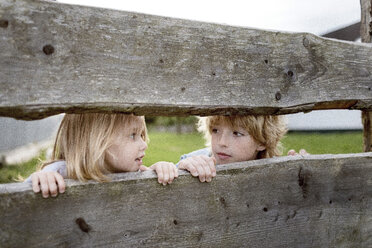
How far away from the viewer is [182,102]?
140cm

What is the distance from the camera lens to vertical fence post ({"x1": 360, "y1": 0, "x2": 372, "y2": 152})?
235 cm

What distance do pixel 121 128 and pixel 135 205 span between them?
1.50 feet

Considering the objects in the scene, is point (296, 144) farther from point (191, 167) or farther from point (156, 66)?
point (156, 66)

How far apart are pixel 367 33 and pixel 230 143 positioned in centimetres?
107

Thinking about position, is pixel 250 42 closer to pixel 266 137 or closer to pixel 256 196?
pixel 256 196

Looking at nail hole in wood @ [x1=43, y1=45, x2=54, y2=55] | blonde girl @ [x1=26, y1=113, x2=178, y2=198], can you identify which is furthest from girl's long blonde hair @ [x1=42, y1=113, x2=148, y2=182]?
nail hole in wood @ [x1=43, y1=45, x2=54, y2=55]

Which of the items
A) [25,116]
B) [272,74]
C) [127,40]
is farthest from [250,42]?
[25,116]

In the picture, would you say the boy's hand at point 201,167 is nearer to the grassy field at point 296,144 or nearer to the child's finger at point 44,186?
the child's finger at point 44,186

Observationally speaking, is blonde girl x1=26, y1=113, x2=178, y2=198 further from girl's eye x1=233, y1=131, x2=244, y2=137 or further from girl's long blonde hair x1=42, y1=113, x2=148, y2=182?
girl's eye x1=233, y1=131, x2=244, y2=137

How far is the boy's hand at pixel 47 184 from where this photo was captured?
128 cm

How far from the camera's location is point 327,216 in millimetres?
1866

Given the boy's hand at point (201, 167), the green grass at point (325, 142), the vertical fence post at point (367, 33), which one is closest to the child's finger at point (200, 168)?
the boy's hand at point (201, 167)

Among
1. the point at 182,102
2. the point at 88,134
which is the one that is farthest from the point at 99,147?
the point at 182,102

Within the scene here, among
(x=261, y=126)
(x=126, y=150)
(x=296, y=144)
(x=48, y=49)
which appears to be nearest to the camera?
(x=48, y=49)
